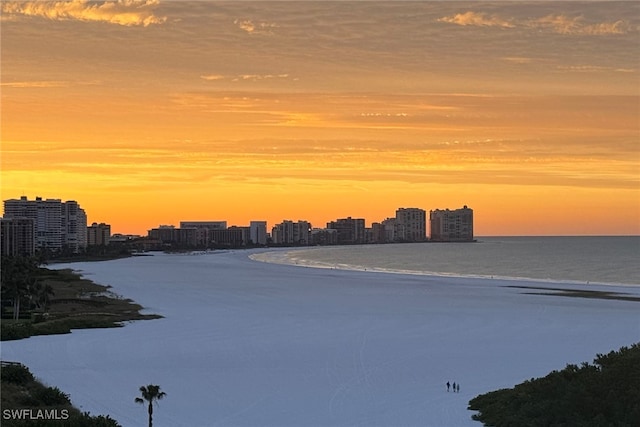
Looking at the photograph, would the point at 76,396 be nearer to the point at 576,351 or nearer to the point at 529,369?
the point at 529,369

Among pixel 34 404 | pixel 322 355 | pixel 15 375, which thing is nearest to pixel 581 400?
pixel 322 355

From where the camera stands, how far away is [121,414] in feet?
97.2

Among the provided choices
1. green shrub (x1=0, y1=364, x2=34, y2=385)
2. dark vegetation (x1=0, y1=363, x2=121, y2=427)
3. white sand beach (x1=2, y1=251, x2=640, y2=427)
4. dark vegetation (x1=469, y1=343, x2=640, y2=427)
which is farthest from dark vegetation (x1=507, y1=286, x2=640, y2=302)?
dark vegetation (x1=0, y1=363, x2=121, y2=427)

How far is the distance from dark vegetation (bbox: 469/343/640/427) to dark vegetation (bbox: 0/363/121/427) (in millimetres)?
13239

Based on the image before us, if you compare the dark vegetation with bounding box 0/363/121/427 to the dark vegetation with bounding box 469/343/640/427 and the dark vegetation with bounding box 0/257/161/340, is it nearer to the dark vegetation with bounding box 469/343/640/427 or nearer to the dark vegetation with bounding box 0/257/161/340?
the dark vegetation with bounding box 469/343/640/427

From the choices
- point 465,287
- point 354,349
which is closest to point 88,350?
point 354,349

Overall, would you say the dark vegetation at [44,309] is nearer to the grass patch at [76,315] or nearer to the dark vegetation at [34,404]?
the grass patch at [76,315]

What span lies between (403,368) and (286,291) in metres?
51.5

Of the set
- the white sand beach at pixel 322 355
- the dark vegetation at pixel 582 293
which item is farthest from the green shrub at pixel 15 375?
the dark vegetation at pixel 582 293

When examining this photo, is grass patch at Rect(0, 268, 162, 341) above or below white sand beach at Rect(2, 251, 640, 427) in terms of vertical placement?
above

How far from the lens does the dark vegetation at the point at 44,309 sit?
2026 inches

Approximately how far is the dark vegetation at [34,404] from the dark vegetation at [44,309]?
16274 millimetres

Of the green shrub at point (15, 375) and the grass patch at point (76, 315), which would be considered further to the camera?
the grass patch at point (76, 315)

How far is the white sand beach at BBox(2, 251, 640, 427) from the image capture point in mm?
31141
